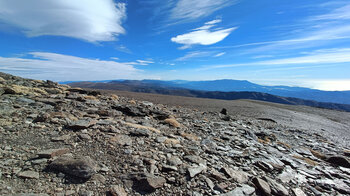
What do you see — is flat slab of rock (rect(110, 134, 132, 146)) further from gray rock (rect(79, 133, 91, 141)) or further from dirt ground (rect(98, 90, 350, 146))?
dirt ground (rect(98, 90, 350, 146))

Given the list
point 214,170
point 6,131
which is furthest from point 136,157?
point 6,131

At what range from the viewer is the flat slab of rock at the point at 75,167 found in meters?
3.19

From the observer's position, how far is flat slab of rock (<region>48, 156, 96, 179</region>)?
3186mm

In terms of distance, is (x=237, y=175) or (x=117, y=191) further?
(x=237, y=175)

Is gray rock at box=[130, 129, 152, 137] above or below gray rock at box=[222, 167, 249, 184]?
above

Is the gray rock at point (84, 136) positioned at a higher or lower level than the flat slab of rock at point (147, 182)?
higher

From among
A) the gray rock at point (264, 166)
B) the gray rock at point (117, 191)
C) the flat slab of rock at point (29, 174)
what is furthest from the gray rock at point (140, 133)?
the gray rock at point (264, 166)

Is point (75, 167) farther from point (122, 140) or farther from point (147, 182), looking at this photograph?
point (122, 140)

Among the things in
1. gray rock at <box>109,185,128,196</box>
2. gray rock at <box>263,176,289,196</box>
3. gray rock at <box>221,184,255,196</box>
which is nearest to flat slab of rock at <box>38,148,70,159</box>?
Answer: gray rock at <box>109,185,128,196</box>

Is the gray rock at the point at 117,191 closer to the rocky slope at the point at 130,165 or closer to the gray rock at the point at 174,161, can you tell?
the rocky slope at the point at 130,165

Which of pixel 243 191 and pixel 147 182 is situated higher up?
pixel 147 182

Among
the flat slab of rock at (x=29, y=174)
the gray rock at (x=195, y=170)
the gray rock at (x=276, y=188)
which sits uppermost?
the flat slab of rock at (x=29, y=174)

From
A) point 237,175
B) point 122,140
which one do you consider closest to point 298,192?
point 237,175

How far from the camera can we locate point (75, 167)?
326cm
